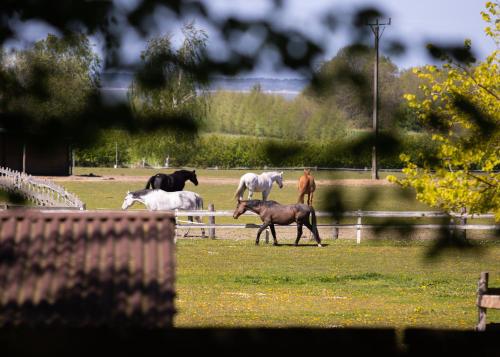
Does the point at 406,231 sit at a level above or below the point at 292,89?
below

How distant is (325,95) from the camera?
237 cm

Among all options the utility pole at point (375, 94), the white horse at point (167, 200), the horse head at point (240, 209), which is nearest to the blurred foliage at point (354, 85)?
the utility pole at point (375, 94)

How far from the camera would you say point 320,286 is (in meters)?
13.7

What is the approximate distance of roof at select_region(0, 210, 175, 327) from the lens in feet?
11.3

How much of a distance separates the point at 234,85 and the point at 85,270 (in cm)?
133

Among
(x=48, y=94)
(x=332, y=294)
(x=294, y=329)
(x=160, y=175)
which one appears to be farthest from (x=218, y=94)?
(x=160, y=175)

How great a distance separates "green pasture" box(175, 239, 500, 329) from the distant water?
19.2 feet

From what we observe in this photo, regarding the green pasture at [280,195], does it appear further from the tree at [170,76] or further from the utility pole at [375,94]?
the tree at [170,76]

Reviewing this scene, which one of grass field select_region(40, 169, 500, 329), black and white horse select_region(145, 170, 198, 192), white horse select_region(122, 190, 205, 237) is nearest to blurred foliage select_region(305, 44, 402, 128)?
grass field select_region(40, 169, 500, 329)

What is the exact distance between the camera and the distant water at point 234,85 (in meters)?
2.37

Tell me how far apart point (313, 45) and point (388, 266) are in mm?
14363

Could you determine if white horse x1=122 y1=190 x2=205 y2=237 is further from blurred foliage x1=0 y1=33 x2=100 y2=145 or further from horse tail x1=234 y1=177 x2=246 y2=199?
blurred foliage x1=0 y1=33 x2=100 y2=145

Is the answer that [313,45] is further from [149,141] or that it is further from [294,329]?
[294,329]

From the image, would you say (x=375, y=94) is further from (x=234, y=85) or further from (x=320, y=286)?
(x=320, y=286)
